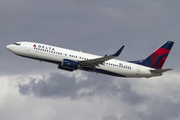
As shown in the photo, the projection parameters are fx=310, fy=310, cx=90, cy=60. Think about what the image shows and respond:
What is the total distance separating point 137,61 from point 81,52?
14441mm

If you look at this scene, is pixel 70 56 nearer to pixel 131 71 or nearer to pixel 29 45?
pixel 29 45

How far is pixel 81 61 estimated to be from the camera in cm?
6544

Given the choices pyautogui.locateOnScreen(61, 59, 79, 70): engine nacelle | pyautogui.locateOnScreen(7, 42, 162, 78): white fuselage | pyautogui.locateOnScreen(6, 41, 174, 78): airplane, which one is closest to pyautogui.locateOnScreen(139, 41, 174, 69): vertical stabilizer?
pyautogui.locateOnScreen(6, 41, 174, 78): airplane

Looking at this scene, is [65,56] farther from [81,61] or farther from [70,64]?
[81,61]

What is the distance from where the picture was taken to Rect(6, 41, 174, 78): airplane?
6506 cm

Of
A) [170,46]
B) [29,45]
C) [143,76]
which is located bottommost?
[143,76]

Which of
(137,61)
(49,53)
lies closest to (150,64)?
(137,61)

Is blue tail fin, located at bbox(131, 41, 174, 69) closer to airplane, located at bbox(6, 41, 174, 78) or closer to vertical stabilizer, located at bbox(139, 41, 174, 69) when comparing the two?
vertical stabilizer, located at bbox(139, 41, 174, 69)

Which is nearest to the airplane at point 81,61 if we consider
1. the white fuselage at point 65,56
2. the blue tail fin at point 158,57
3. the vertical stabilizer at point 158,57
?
the white fuselage at point 65,56

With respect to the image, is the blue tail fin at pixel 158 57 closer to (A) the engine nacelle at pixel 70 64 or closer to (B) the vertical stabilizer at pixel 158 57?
(B) the vertical stabilizer at pixel 158 57

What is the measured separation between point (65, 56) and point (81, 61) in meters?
3.60

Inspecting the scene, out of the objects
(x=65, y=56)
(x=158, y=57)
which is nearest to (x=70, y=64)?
(x=65, y=56)

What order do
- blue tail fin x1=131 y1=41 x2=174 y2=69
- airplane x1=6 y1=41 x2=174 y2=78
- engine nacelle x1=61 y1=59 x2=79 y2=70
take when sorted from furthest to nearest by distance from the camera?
blue tail fin x1=131 y1=41 x2=174 y2=69 < airplane x1=6 y1=41 x2=174 y2=78 < engine nacelle x1=61 y1=59 x2=79 y2=70

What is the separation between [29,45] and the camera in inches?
2586
